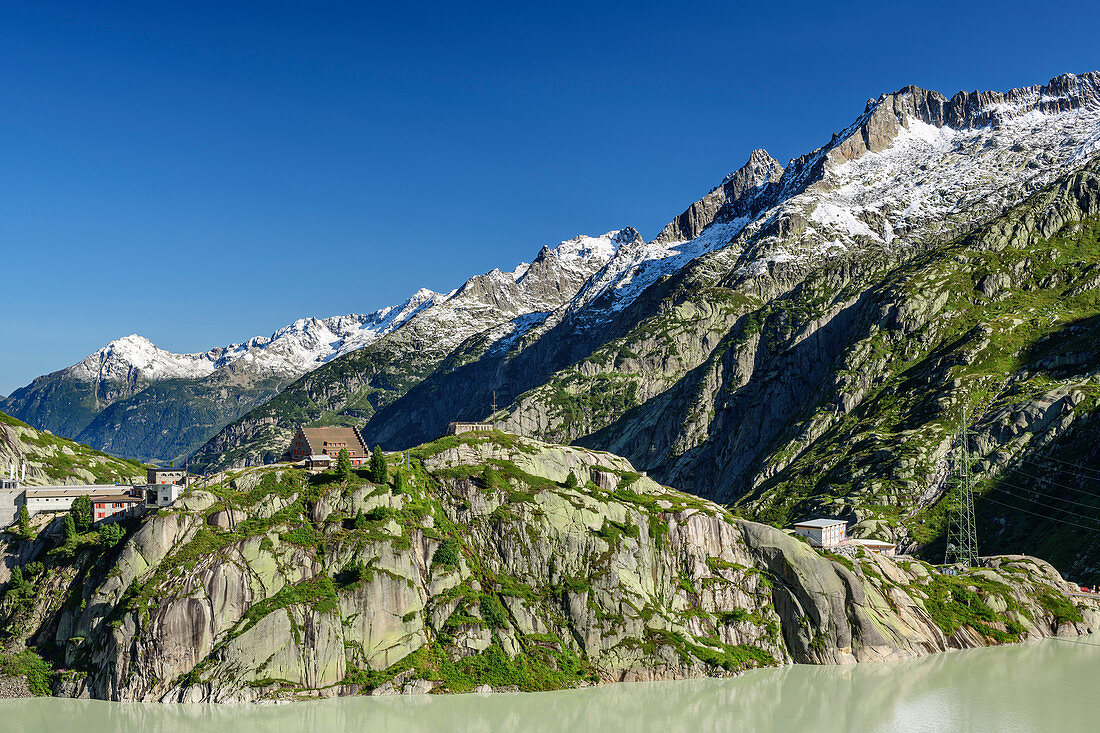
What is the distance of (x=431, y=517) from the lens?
120 metres

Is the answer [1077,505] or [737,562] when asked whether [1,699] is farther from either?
[1077,505]

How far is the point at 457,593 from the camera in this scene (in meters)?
113

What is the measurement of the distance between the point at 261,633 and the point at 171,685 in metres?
11.3

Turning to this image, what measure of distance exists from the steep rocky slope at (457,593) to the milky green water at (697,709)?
3251 millimetres

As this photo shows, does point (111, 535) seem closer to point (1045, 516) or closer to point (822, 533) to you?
point (822, 533)

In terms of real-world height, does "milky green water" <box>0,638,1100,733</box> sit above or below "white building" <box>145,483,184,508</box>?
below

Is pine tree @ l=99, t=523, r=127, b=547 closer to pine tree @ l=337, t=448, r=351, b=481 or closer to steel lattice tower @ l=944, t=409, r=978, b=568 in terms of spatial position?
pine tree @ l=337, t=448, r=351, b=481

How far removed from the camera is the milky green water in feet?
310

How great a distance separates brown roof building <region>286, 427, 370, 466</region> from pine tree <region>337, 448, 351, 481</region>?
8.78m

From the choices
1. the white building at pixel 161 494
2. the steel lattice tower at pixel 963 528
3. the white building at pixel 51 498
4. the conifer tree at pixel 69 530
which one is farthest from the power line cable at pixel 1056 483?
the white building at pixel 51 498

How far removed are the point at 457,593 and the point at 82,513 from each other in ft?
171

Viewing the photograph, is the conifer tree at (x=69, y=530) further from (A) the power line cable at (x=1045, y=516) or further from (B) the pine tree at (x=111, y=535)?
(A) the power line cable at (x=1045, y=516)

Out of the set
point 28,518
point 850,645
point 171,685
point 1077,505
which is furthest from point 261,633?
point 1077,505

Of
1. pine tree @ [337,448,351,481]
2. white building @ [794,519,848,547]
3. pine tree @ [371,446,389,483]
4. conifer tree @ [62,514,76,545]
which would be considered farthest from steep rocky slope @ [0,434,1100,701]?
white building @ [794,519,848,547]
